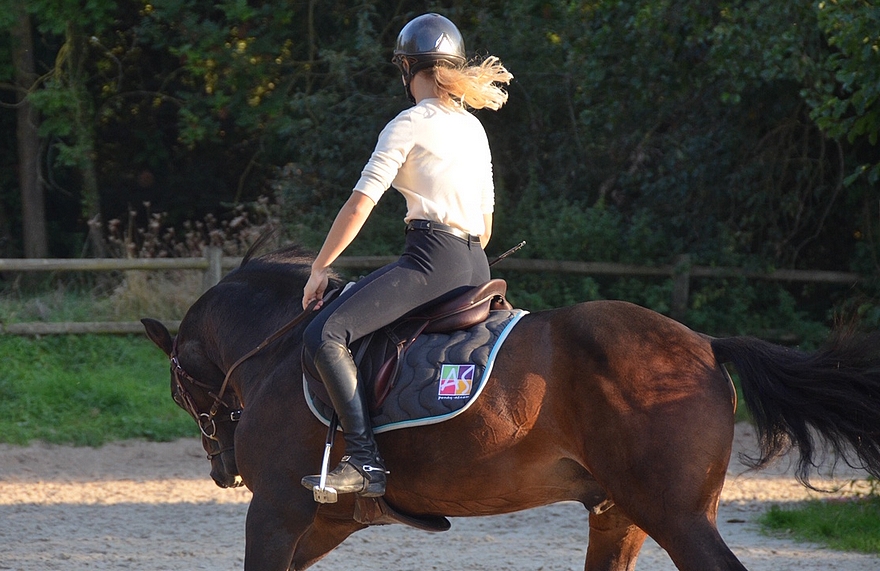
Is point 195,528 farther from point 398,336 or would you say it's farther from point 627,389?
point 627,389

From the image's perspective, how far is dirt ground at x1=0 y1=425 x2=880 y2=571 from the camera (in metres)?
5.52

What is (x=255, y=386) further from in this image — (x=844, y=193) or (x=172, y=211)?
(x=172, y=211)

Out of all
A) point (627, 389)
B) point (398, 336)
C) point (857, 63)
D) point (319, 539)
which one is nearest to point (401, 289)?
point (398, 336)

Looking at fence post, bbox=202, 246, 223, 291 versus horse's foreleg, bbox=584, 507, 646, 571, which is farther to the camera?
fence post, bbox=202, 246, 223, 291

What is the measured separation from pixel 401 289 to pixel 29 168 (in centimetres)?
1297

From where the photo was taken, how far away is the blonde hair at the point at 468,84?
3.55 meters

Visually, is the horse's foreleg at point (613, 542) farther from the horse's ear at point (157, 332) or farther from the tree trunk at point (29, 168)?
the tree trunk at point (29, 168)

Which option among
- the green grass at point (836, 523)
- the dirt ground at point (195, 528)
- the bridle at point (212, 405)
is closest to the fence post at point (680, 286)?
the dirt ground at point (195, 528)

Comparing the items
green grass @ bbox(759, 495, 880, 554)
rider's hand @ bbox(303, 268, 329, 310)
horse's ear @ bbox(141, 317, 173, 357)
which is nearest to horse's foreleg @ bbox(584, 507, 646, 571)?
rider's hand @ bbox(303, 268, 329, 310)

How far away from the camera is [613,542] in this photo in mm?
3766

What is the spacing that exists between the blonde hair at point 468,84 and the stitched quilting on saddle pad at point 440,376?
0.83 metres

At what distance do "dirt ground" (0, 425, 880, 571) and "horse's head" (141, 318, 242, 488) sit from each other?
1.30 metres

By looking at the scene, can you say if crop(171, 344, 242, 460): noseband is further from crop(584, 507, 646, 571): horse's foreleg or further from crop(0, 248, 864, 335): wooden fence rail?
crop(0, 248, 864, 335): wooden fence rail

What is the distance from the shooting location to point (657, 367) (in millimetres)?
3309
